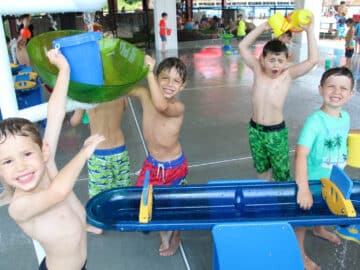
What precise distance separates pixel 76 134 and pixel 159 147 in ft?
7.35

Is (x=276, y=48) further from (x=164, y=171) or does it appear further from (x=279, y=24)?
(x=164, y=171)

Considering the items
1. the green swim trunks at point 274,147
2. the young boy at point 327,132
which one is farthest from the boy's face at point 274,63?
the young boy at point 327,132

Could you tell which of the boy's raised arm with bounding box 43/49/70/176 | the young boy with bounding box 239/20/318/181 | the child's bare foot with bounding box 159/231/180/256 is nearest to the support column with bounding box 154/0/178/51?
the young boy with bounding box 239/20/318/181

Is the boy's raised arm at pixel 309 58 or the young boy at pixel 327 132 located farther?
the boy's raised arm at pixel 309 58

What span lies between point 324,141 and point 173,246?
1.02 m

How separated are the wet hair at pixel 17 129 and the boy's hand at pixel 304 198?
1169 millimetres

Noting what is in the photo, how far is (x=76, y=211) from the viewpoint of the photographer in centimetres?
145

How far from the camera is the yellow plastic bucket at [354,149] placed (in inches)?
80.4

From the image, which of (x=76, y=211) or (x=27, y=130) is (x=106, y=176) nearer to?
(x=76, y=211)

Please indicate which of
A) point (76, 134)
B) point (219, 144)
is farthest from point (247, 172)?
point (76, 134)

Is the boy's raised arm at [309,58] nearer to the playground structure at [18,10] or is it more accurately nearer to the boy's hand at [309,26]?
the boy's hand at [309,26]

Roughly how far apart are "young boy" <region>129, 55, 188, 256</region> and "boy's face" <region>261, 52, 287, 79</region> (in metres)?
0.71

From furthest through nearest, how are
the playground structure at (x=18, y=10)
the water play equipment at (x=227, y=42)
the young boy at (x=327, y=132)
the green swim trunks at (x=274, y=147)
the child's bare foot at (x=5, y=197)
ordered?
1. the water play equipment at (x=227, y=42)
2. the green swim trunks at (x=274, y=147)
3. the young boy at (x=327, y=132)
4. the child's bare foot at (x=5, y=197)
5. the playground structure at (x=18, y=10)

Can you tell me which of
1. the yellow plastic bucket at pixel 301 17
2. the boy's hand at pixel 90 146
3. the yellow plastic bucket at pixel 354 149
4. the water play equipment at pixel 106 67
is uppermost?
the yellow plastic bucket at pixel 301 17
